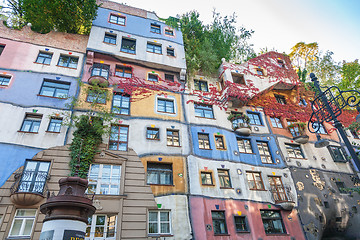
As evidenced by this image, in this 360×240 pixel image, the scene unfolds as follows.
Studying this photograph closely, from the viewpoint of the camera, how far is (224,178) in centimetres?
1605

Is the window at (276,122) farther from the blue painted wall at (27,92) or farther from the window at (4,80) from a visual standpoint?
the window at (4,80)

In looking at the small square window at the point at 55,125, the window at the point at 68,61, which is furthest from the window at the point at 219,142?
the window at the point at 68,61

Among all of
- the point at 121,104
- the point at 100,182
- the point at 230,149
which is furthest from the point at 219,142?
the point at 100,182

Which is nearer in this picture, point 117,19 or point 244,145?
point 244,145

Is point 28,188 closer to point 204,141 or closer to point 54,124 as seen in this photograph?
point 54,124

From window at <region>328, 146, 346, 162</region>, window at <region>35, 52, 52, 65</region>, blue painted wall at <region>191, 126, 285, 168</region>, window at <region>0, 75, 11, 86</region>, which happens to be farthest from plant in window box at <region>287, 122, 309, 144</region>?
window at <region>0, 75, 11, 86</region>

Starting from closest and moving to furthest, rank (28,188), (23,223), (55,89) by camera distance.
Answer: (23,223) < (28,188) < (55,89)

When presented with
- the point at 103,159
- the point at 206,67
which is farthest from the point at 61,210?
the point at 206,67

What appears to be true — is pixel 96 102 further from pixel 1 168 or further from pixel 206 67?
pixel 206 67

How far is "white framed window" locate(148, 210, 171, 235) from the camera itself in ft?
41.2

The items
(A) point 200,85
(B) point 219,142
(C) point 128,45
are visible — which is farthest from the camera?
(A) point 200,85

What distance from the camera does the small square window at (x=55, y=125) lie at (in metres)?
13.9

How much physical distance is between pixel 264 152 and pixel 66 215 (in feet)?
54.0

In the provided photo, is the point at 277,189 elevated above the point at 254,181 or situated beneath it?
situated beneath
